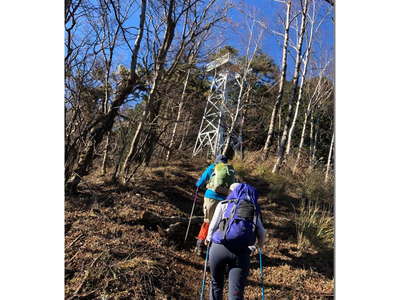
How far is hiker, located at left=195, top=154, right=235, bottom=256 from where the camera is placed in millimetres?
2381

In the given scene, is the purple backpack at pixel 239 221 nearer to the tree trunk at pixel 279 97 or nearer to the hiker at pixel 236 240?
the hiker at pixel 236 240

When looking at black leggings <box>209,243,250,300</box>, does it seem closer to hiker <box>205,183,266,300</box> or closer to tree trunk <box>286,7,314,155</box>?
hiker <box>205,183,266,300</box>

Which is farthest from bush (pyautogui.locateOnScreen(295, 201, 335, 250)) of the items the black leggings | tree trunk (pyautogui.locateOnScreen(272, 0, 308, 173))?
the black leggings

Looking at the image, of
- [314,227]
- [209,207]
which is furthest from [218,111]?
[314,227]

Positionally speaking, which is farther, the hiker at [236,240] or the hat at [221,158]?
the hat at [221,158]

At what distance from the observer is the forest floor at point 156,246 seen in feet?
6.65

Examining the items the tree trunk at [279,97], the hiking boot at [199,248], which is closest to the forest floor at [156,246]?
the hiking boot at [199,248]

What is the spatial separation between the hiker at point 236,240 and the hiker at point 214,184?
0.48 m

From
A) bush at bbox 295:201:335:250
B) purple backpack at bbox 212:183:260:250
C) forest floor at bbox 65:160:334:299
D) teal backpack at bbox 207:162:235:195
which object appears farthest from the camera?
bush at bbox 295:201:335:250

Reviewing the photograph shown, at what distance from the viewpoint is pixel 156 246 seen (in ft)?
7.81

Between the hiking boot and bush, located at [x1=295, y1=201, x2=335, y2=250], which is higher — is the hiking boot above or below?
below

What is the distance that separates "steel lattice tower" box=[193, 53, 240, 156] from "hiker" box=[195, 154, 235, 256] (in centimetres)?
15

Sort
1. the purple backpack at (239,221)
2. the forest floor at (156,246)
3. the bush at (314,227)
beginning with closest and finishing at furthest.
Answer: the purple backpack at (239,221)
the forest floor at (156,246)
the bush at (314,227)
